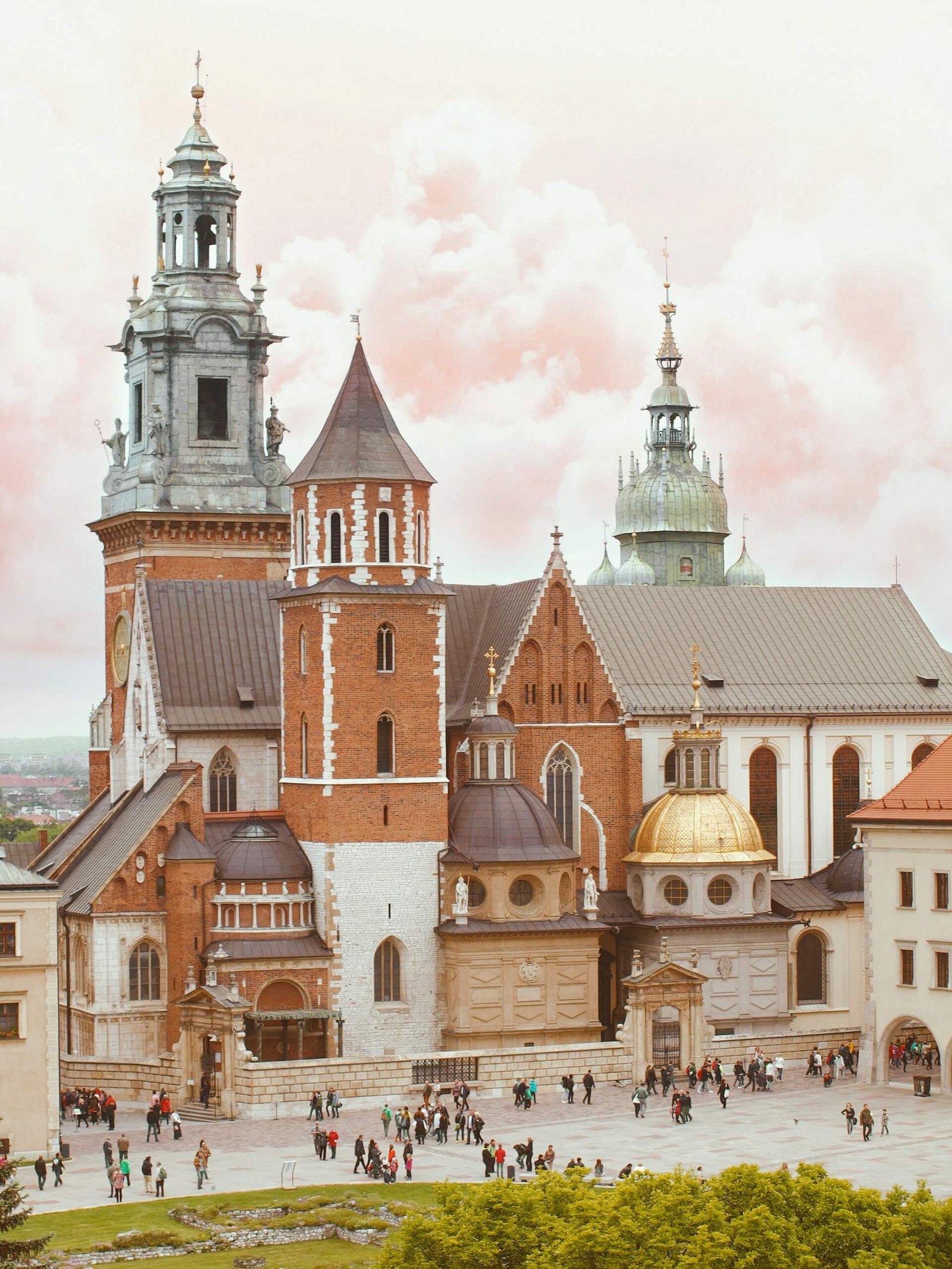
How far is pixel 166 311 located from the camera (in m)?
104

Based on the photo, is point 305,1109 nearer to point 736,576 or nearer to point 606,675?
point 606,675

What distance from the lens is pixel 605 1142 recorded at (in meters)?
70.8

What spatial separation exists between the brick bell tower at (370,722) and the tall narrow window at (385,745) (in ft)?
0.15

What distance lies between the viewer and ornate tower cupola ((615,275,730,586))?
4838 inches

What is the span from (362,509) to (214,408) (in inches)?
883

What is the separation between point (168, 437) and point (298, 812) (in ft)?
79.5

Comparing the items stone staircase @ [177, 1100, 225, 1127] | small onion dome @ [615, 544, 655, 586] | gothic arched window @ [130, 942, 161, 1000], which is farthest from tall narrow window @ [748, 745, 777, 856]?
stone staircase @ [177, 1100, 225, 1127]

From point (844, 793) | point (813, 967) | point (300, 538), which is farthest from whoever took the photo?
point (844, 793)

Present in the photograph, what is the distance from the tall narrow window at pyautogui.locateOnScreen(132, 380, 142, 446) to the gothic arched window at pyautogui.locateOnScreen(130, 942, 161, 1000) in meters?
29.2

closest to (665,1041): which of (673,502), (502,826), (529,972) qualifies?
(529,972)

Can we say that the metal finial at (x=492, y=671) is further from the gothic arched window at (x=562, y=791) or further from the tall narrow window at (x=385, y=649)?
the tall narrow window at (x=385, y=649)

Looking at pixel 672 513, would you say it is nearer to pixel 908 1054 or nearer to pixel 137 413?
pixel 137 413

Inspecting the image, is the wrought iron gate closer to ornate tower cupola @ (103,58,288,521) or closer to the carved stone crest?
the carved stone crest

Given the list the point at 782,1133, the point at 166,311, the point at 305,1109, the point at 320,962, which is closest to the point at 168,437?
the point at 166,311
